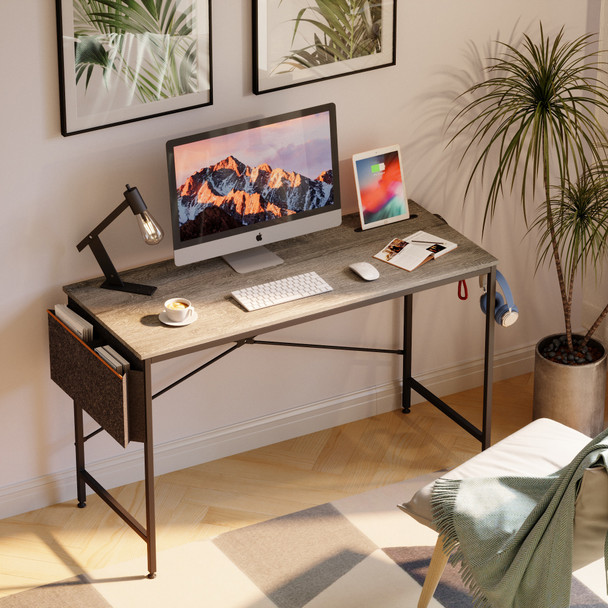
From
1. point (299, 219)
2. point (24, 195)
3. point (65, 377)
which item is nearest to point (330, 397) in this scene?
point (299, 219)

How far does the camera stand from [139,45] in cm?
317

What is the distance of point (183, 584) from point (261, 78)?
1558mm

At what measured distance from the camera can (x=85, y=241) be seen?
3.24m

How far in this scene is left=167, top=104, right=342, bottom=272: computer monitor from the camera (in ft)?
10.6

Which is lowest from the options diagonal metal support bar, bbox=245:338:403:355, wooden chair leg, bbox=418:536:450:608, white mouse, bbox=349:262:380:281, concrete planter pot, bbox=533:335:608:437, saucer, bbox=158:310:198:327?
wooden chair leg, bbox=418:536:450:608

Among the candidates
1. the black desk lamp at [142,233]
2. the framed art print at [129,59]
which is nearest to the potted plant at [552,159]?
the framed art print at [129,59]

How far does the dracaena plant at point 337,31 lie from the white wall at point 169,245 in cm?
9

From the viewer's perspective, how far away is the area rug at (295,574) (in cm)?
316

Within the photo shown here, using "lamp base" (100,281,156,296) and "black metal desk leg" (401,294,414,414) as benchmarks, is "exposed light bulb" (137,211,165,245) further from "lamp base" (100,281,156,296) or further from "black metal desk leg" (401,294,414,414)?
"black metal desk leg" (401,294,414,414)

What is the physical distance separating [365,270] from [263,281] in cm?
31

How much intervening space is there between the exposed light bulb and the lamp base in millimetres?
198

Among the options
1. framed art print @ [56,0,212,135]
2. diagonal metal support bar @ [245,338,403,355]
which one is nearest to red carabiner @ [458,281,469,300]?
diagonal metal support bar @ [245,338,403,355]

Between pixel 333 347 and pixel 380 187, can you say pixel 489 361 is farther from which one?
pixel 380 187

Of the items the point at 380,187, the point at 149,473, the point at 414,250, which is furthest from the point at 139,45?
the point at 149,473
